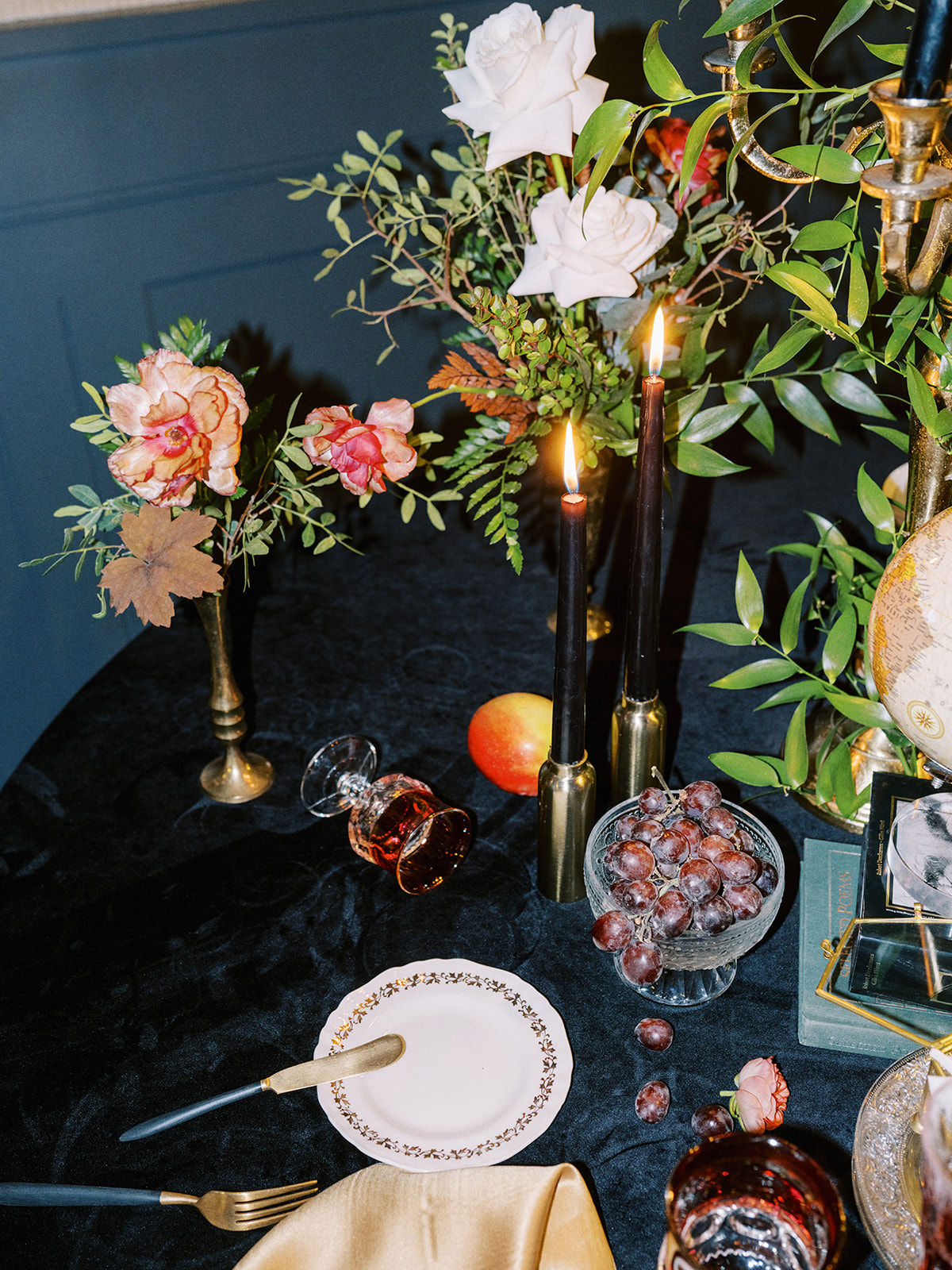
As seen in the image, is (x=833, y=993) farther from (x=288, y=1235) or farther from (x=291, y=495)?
(x=291, y=495)

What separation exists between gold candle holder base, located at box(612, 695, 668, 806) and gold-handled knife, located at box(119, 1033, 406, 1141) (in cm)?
30

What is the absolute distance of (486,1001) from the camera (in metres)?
0.83

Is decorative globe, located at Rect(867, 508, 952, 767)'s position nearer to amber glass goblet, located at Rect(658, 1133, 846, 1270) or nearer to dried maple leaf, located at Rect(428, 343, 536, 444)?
amber glass goblet, located at Rect(658, 1133, 846, 1270)

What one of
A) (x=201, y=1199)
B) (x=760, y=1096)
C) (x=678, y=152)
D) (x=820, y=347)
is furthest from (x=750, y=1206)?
(x=678, y=152)

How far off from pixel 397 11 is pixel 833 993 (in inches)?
68.7

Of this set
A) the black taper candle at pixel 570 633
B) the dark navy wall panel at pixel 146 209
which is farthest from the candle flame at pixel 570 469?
the dark navy wall panel at pixel 146 209

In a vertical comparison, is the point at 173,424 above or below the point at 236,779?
above

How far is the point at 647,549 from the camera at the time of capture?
0.83 meters

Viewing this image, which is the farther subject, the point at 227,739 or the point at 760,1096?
the point at 227,739

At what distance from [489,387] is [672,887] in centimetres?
52

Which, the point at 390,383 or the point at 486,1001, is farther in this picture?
the point at 390,383

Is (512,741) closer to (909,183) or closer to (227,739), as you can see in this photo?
(227,739)

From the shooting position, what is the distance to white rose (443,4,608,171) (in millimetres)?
928

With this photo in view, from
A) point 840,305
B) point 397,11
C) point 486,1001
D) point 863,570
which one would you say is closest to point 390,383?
point 397,11
